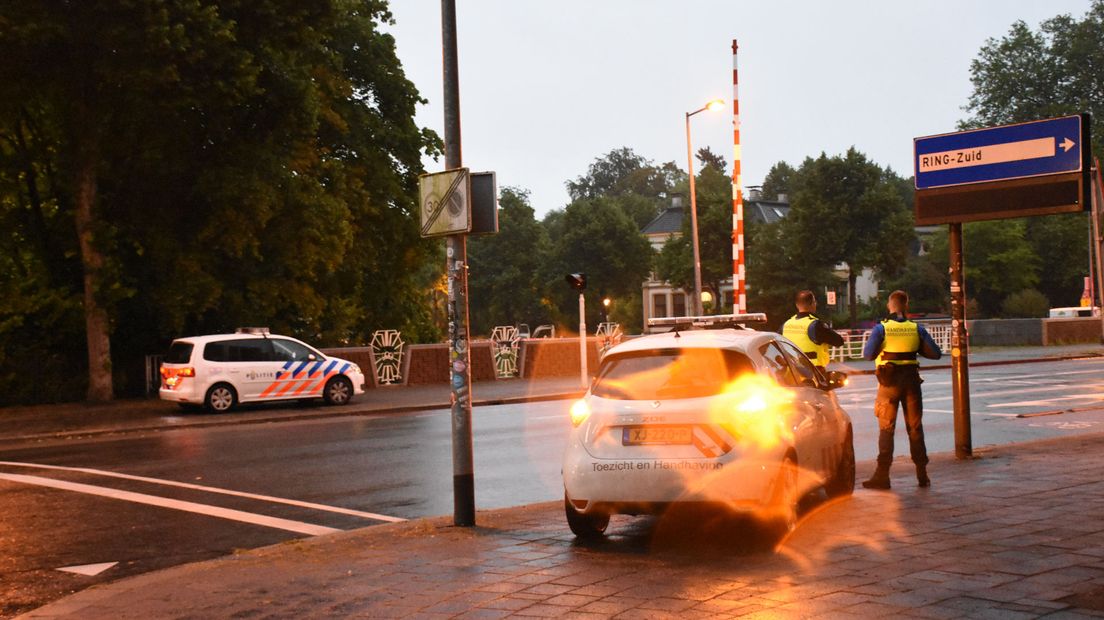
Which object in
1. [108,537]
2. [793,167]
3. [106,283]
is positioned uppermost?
[793,167]

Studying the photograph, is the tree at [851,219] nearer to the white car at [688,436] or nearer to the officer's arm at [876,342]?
the officer's arm at [876,342]

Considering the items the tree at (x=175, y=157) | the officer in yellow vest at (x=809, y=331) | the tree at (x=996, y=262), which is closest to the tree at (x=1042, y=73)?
the tree at (x=996, y=262)

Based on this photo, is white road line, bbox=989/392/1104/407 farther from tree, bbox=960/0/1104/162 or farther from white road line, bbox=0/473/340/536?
tree, bbox=960/0/1104/162

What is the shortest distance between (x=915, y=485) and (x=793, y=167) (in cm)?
12533

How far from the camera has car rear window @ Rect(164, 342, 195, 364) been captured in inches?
920

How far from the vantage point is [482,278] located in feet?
274

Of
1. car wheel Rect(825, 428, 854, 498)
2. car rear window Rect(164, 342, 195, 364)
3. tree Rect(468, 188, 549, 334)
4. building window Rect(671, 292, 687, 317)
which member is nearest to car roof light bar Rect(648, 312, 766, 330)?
car wheel Rect(825, 428, 854, 498)

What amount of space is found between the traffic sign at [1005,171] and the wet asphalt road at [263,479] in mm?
3123

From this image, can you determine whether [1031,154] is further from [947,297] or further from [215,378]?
[947,297]

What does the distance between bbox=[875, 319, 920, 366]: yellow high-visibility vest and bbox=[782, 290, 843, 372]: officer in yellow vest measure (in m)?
1.07

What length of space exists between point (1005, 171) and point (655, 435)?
247 inches

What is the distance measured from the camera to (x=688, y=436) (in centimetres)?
800

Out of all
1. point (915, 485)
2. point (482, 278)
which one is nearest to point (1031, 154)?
point (915, 485)

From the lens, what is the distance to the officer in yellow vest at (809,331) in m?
11.9
